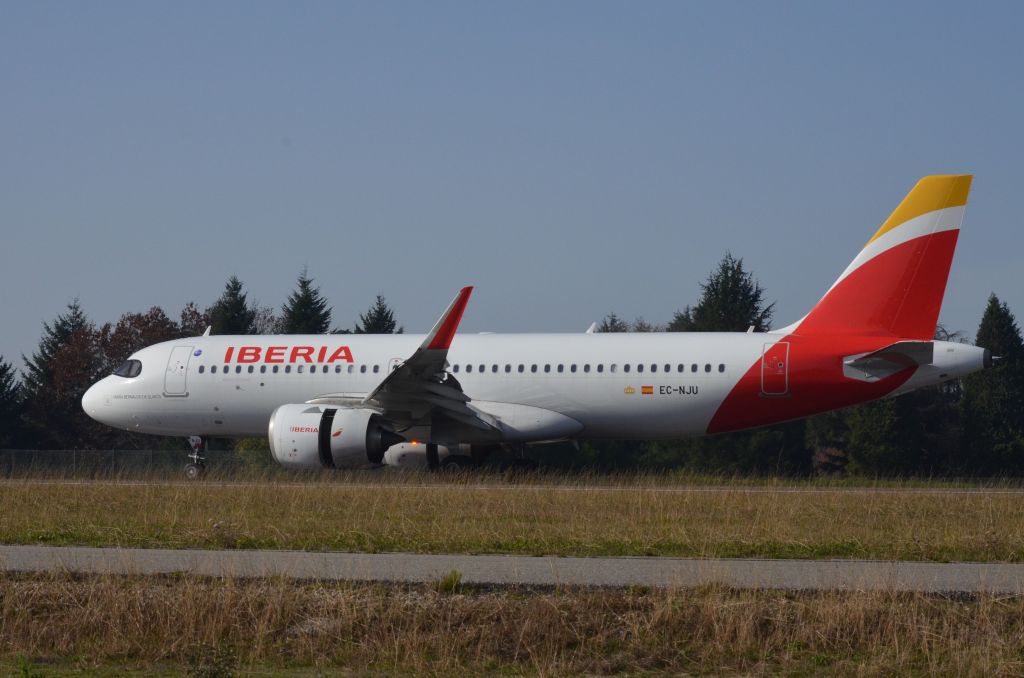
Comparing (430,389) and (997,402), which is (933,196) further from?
(997,402)

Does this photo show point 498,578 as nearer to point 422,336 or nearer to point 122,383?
point 422,336

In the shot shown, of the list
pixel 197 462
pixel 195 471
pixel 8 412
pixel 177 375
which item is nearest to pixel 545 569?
pixel 195 471

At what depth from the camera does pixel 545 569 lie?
10875mm

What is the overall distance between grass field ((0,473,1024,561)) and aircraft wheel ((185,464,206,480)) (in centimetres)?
438

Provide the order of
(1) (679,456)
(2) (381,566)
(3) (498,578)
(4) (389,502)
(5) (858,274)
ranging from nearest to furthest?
(3) (498,578) < (2) (381,566) < (4) (389,502) < (5) (858,274) < (1) (679,456)

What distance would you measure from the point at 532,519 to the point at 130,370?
17.5 m

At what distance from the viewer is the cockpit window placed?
3048 centimetres

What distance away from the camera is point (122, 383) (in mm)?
30578

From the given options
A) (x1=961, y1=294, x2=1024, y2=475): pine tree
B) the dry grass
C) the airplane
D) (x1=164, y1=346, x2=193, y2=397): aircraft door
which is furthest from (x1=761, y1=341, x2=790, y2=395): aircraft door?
(x1=961, y1=294, x2=1024, y2=475): pine tree

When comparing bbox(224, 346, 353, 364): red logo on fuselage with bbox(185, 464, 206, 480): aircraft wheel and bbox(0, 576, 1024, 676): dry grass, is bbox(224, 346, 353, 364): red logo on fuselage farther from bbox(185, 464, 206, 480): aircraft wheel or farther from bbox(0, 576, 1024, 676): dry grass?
bbox(0, 576, 1024, 676): dry grass

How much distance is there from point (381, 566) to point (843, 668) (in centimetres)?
439

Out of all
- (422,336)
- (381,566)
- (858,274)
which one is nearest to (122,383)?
(422,336)

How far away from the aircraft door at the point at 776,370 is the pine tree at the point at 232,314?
1445 inches

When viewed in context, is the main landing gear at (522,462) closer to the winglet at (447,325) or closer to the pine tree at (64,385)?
the winglet at (447,325)
